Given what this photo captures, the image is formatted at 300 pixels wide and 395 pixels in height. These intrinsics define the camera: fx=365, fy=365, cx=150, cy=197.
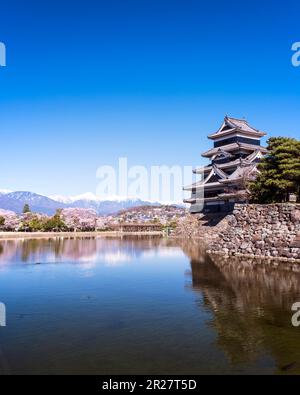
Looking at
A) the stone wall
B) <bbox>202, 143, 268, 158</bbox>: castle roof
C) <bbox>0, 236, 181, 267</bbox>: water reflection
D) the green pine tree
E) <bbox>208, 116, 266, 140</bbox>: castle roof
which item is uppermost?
<bbox>208, 116, 266, 140</bbox>: castle roof

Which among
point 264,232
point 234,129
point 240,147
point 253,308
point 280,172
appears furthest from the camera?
point 234,129

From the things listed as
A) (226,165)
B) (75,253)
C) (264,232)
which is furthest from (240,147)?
(75,253)

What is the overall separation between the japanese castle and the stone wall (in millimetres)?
15609

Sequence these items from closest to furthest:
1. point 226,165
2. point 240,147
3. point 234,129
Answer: point 240,147 < point 226,165 < point 234,129

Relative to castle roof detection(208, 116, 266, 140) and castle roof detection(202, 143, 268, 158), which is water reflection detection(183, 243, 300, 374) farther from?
castle roof detection(208, 116, 266, 140)

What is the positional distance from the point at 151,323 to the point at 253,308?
286cm

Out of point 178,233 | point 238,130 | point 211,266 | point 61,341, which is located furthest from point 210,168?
point 61,341

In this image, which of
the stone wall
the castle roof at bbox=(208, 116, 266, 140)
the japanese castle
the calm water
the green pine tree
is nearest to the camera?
the calm water

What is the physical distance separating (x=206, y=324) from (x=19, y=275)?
9.63 m

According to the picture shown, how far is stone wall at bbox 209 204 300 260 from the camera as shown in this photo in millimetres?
18266

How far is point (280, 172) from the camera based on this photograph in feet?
70.9

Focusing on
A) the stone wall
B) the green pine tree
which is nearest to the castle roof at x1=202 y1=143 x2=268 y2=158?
the green pine tree

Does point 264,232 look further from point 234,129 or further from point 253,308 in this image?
point 234,129

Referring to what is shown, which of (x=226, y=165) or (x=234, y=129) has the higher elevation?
(x=234, y=129)
